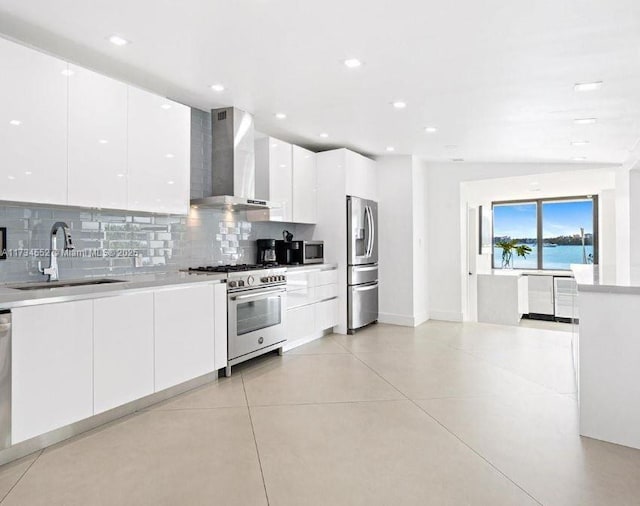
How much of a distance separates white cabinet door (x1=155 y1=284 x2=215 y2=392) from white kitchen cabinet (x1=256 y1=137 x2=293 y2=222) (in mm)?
1578

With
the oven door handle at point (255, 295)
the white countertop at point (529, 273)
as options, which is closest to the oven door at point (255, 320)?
the oven door handle at point (255, 295)

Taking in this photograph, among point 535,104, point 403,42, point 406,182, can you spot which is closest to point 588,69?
point 535,104

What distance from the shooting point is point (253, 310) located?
12.6 feet

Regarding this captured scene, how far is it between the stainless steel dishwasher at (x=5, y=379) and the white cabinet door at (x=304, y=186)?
3.24 metres

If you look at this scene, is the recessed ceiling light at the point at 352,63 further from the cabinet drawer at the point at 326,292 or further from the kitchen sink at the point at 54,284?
the cabinet drawer at the point at 326,292

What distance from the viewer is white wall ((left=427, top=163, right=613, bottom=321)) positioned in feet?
20.1

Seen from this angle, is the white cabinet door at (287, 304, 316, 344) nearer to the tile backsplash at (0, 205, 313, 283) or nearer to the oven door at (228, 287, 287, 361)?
the oven door at (228, 287, 287, 361)

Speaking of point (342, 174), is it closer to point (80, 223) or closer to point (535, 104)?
point (535, 104)

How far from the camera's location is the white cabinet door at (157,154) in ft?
10.1

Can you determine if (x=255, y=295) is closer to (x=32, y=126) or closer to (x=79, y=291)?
(x=79, y=291)

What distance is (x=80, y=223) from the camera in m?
3.09

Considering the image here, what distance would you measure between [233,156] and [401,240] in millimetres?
2825

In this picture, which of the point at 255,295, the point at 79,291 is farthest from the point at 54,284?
the point at 255,295

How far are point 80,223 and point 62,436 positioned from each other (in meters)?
1.50
